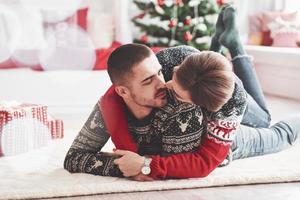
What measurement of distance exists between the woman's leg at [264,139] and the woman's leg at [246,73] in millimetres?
61

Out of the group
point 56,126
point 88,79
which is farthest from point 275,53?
point 56,126

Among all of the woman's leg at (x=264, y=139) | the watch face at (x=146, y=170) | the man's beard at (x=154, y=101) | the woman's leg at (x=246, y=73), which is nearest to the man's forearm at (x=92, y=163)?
the watch face at (x=146, y=170)

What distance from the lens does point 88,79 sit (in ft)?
12.2

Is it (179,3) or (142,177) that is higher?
(179,3)

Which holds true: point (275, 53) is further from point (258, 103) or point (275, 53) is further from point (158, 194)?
point (158, 194)

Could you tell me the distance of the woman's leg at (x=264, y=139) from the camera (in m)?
2.04

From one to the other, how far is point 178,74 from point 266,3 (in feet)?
12.5

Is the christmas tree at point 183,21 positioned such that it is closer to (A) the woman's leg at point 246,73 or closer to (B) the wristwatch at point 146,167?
(A) the woman's leg at point 246,73

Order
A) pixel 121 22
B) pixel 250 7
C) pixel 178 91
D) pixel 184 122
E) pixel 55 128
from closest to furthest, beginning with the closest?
pixel 178 91 < pixel 184 122 < pixel 55 128 < pixel 121 22 < pixel 250 7

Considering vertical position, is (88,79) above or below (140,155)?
below

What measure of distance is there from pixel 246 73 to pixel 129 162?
0.83m

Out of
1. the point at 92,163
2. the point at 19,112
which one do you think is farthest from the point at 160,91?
the point at 19,112

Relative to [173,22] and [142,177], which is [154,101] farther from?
[173,22]

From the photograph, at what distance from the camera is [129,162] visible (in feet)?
5.66
